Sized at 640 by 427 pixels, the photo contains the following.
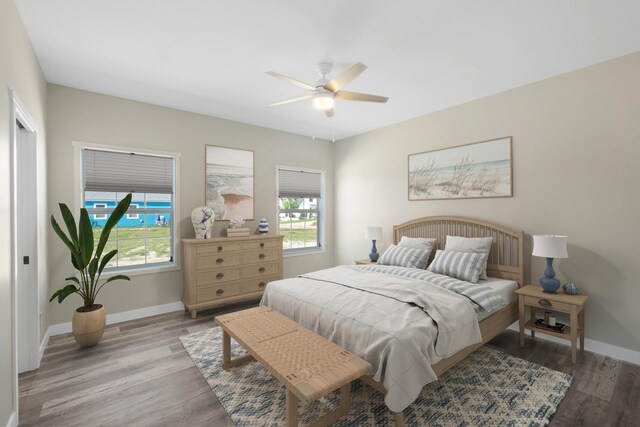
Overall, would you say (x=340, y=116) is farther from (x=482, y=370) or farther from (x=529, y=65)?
(x=482, y=370)

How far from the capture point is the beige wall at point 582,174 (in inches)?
104

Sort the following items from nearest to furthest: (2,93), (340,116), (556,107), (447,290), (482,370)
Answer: (2,93) → (482,370) → (447,290) → (556,107) → (340,116)

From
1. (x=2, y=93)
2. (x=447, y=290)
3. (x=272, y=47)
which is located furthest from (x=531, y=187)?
(x=2, y=93)

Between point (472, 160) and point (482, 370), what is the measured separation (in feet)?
7.91

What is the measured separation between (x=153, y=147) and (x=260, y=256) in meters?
2.01

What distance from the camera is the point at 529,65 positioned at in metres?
2.80

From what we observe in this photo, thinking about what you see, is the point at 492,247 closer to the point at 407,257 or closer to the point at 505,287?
the point at 505,287

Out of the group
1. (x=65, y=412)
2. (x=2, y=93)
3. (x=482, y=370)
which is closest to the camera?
(x=2, y=93)

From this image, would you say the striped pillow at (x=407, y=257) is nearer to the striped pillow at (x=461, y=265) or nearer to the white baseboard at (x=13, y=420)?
the striped pillow at (x=461, y=265)

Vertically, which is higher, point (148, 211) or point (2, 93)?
point (2, 93)

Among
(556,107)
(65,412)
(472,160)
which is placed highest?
(556,107)

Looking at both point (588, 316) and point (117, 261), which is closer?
point (588, 316)

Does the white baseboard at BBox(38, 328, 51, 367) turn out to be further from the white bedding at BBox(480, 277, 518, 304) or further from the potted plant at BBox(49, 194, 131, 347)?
the white bedding at BBox(480, 277, 518, 304)

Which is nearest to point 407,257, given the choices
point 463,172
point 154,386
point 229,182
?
point 463,172
